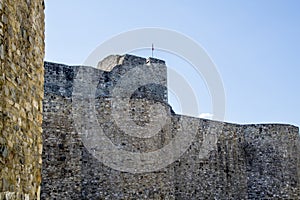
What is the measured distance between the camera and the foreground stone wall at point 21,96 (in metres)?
4.36

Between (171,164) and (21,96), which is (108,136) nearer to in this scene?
(171,164)

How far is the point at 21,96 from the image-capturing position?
4848 millimetres

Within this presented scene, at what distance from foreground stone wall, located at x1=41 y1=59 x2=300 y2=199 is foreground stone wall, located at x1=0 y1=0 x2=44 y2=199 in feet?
26.6

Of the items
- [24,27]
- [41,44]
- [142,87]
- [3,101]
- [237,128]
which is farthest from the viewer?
[237,128]

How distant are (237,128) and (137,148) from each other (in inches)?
312

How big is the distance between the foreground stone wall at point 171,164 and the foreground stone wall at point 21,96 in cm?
809

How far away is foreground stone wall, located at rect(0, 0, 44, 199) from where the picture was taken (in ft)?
14.3

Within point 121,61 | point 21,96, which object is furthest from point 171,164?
point 21,96

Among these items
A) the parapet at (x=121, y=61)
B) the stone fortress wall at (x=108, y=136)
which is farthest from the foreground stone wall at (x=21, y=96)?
the parapet at (x=121, y=61)

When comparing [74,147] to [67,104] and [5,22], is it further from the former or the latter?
[5,22]

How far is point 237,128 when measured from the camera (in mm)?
21297

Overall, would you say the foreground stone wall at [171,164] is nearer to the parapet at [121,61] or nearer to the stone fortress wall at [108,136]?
the stone fortress wall at [108,136]

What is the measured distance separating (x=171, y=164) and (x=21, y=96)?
11509 mm

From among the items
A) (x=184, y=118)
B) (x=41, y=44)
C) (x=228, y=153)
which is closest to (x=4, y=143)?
(x=41, y=44)
